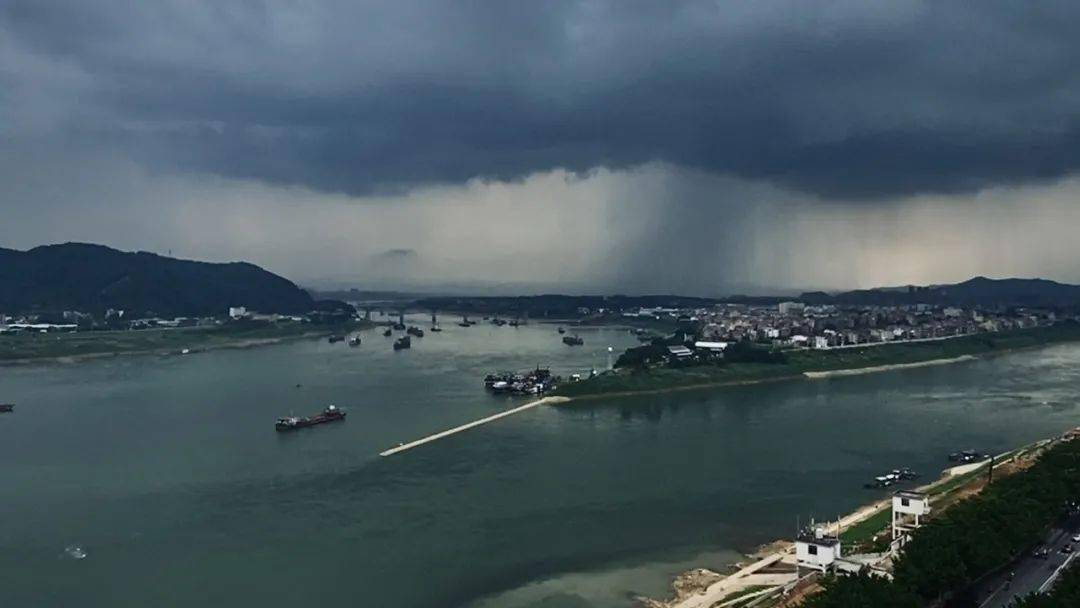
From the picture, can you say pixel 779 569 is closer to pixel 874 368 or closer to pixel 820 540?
pixel 820 540

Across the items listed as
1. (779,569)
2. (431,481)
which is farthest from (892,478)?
(431,481)

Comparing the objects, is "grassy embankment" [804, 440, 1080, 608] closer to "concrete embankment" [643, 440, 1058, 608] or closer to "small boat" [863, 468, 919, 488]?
"concrete embankment" [643, 440, 1058, 608]

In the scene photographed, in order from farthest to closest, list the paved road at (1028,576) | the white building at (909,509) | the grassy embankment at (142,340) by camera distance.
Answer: the grassy embankment at (142,340), the white building at (909,509), the paved road at (1028,576)

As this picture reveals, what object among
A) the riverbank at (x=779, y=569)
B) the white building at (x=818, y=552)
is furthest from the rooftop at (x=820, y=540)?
the riverbank at (x=779, y=569)

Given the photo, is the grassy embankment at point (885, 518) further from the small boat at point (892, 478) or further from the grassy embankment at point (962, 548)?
the grassy embankment at point (962, 548)

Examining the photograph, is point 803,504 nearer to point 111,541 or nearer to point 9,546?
point 111,541

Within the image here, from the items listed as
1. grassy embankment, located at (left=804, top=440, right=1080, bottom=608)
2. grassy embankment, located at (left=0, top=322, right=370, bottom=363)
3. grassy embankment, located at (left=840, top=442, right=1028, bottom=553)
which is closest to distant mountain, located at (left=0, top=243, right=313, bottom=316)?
grassy embankment, located at (left=0, top=322, right=370, bottom=363)
